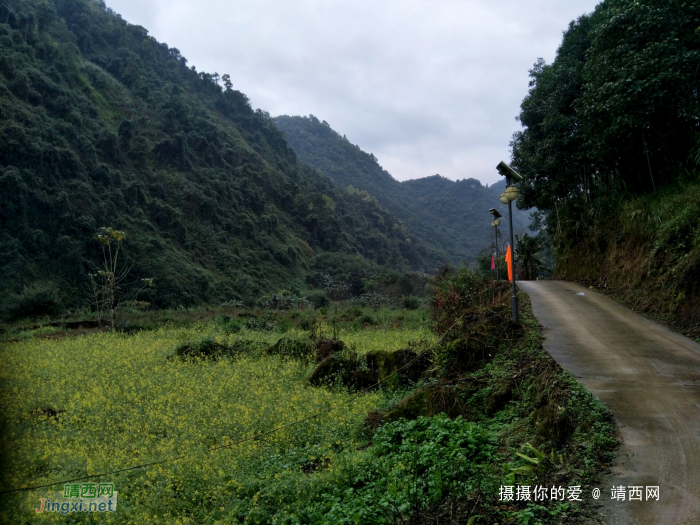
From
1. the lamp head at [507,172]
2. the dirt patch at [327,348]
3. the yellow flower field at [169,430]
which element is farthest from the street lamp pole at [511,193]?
the dirt patch at [327,348]

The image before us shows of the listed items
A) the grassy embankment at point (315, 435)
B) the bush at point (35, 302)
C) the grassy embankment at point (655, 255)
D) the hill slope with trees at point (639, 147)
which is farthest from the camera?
the bush at point (35, 302)

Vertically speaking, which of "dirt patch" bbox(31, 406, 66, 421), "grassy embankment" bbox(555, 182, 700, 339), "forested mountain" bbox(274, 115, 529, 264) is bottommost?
"dirt patch" bbox(31, 406, 66, 421)

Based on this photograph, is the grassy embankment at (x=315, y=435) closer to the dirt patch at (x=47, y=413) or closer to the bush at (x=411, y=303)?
the dirt patch at (x=47, y=413)

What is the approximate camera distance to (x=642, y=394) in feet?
17.1

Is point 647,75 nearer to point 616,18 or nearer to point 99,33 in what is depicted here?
point 616,18

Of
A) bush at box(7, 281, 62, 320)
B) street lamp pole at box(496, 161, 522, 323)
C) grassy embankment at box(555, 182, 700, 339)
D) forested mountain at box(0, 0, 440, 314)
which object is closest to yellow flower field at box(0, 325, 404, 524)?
street lamp pole at box(496, 161, 522, 323)

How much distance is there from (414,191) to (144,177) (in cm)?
8730

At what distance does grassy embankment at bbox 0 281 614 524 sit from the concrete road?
0.25 meters

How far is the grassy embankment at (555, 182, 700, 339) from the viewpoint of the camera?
906 cm

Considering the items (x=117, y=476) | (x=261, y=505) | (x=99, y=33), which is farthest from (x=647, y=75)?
(x=99, y=33)

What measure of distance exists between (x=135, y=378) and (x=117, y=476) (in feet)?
17.4

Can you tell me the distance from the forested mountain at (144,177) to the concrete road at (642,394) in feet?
70.6

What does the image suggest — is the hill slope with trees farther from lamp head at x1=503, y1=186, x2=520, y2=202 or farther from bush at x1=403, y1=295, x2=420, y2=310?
bush at x1=403, y1=295, x2=420, y2=310

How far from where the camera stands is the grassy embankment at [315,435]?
3850 mm
